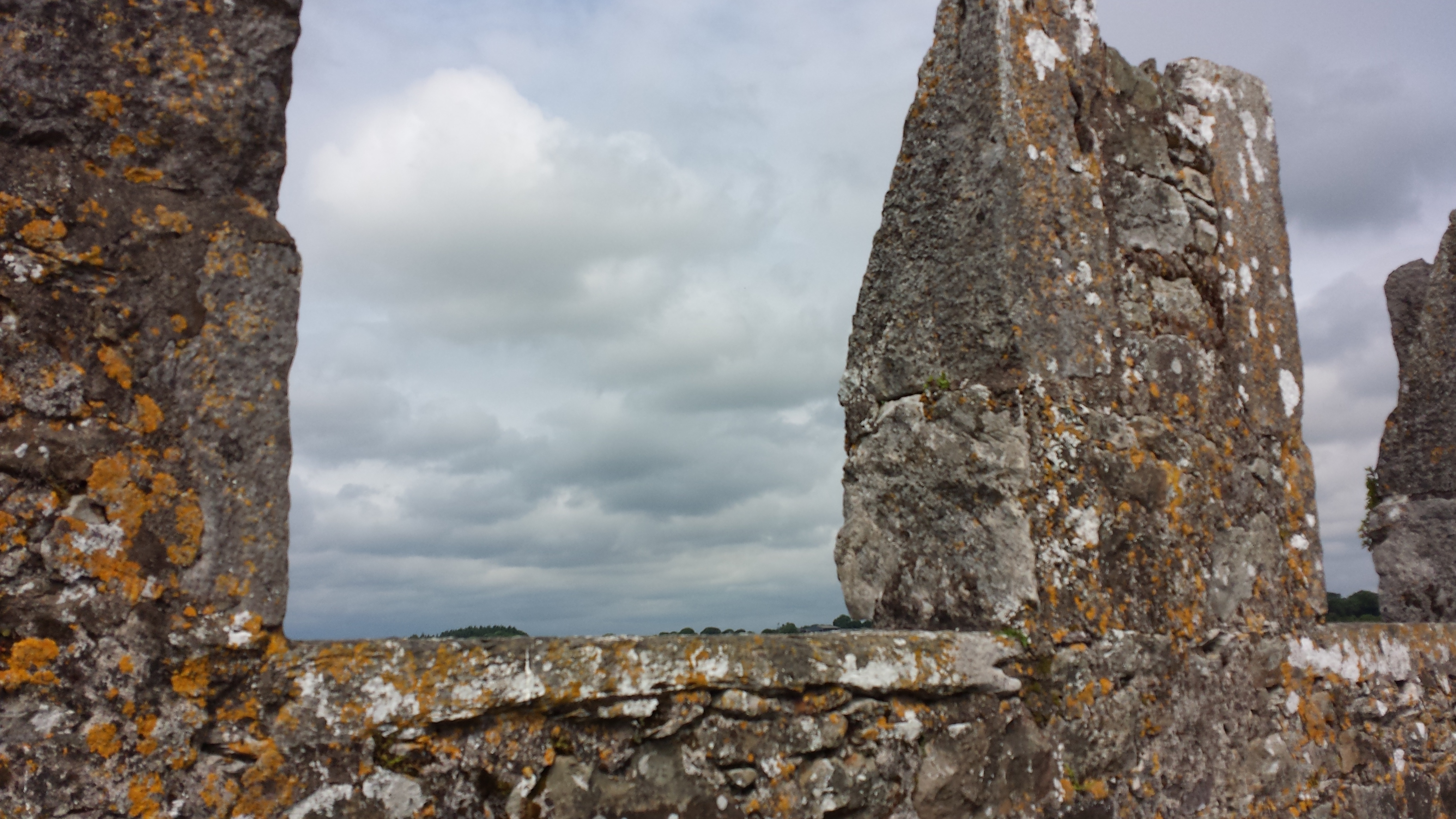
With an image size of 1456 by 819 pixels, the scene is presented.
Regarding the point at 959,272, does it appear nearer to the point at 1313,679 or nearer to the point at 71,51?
the point at 1313,679

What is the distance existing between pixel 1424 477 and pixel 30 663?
589cm

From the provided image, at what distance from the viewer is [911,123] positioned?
3.54 meters

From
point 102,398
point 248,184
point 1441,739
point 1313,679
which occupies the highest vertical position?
point 248,184

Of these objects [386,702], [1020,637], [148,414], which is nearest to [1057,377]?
[1020,637]

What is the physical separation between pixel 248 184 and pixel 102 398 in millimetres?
532

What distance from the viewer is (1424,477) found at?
527 centimetres

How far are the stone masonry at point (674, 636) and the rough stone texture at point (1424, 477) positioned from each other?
5.06 ft

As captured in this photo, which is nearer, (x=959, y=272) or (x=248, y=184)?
(x=248, y=184)

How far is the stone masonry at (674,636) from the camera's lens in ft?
6.30

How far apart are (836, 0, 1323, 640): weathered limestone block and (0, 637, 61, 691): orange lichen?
2247 millimetres

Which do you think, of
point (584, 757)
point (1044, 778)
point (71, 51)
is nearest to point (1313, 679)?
point (1044, 778)

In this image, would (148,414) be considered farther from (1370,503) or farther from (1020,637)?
(1370,503)

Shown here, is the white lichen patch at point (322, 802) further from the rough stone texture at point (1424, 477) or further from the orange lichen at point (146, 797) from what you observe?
the rough stone texture at point (1424, 477)

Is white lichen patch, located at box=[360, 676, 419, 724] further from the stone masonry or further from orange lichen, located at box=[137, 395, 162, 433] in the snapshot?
orange lichen, located at box=[137, 395, 162, 433]
